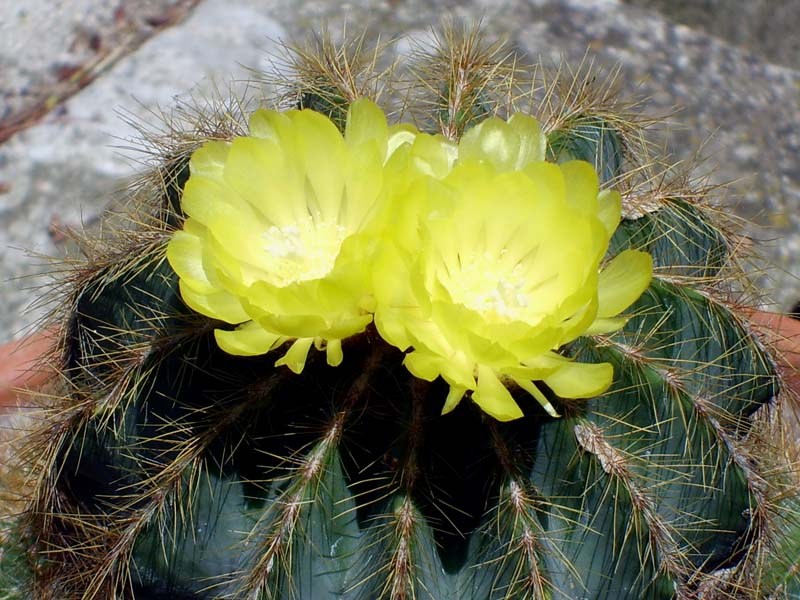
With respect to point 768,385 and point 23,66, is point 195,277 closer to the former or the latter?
point 768,385

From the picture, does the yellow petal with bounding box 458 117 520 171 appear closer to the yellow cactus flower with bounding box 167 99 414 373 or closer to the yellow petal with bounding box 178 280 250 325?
the yellow cactus flower with bounding box 167 99 414 373

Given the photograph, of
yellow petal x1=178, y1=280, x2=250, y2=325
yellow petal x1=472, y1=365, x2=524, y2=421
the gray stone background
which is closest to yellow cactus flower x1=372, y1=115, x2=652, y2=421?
yellow petal x1=472, y1=365, x2=524, y2=421

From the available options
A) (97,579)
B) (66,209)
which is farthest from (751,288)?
(66,209)

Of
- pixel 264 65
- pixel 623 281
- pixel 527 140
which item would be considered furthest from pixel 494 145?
pixel 264 65

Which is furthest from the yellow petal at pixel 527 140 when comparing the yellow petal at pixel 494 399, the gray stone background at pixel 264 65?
the gray stone background at pixel 264 65

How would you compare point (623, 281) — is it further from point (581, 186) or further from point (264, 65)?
point (264, 65)

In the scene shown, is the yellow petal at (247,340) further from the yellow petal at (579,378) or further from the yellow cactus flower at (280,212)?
the yellow petal at (579,378)
